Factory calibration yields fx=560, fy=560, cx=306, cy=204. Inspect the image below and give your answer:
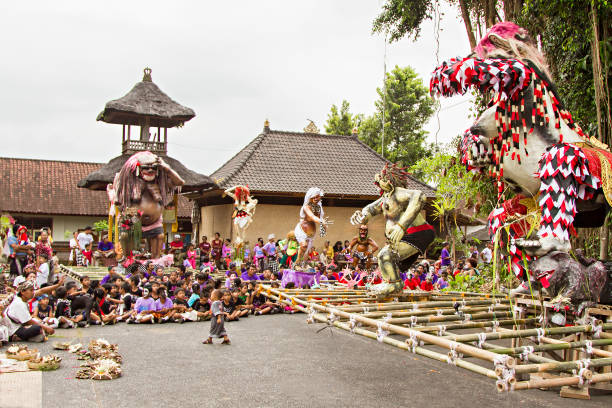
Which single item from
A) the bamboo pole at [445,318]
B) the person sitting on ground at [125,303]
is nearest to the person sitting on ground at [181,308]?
the person sitting on ground at [125,303]

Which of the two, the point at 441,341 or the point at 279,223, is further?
the point at 279,223

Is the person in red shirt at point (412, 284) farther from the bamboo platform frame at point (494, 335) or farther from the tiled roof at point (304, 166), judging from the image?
the tiled roof at point (304, 166)

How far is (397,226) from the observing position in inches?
266

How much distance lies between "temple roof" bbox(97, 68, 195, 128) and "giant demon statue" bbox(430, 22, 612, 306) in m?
14.5

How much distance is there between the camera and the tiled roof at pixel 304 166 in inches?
754

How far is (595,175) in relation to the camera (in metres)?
4.16

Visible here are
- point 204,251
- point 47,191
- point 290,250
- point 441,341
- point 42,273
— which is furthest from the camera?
point 47,191

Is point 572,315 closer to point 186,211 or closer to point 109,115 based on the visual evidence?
point 109,115

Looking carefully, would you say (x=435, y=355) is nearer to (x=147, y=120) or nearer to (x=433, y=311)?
(x=433, y=311)

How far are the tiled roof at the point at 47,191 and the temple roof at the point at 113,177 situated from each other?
17.2 ft

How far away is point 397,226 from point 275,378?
2.33 m

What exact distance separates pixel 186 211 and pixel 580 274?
74.7ft

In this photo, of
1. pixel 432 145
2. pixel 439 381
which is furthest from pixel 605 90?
pixel 432 145

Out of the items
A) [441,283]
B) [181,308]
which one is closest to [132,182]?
[181,308]
